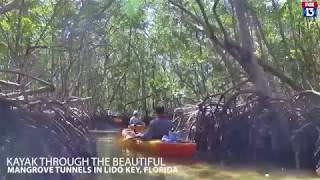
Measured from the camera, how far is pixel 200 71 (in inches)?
925

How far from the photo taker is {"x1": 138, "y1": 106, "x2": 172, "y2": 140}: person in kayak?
33.0ft

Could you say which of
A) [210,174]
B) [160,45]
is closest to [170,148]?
[210,174]

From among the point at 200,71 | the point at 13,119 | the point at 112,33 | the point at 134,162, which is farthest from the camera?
the point at 200,71

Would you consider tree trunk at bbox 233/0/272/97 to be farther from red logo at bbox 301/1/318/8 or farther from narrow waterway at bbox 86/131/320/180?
narrow waterway at bbox 86/131/320/180

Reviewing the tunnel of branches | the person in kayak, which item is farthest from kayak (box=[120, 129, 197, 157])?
the tunnel of branches

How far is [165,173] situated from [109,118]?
17629 mm

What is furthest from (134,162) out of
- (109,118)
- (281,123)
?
(109,118)

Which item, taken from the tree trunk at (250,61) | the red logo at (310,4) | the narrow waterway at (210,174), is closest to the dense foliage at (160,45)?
the tree trunk at (250,61)

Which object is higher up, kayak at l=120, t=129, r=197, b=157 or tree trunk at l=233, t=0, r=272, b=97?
tree trunk at l=233, t=0, r=272, b=97

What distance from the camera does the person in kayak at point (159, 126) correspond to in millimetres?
10070

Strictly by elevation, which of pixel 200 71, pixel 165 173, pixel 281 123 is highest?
pixel 200 71

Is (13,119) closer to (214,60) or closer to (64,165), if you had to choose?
(64,165)

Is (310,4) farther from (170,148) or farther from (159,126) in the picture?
(170,148)

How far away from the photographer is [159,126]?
33.4 feet
